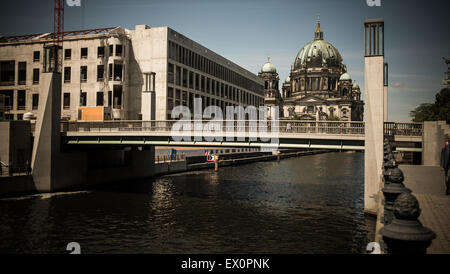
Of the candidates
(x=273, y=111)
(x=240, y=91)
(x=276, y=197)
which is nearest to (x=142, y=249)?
(x=276, y=197)

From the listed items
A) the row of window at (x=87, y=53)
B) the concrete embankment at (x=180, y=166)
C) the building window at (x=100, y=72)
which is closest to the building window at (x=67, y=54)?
the row of window at (x=87, y=53)

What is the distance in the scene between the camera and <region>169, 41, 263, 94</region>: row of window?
233 ft

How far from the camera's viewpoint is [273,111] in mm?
190875

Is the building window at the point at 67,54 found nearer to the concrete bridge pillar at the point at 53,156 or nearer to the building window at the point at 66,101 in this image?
the building window at the point at 66,101

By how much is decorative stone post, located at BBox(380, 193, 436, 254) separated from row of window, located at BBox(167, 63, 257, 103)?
64902 millimetres

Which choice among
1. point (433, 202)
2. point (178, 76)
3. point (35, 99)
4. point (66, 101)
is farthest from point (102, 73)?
point (433, 202)

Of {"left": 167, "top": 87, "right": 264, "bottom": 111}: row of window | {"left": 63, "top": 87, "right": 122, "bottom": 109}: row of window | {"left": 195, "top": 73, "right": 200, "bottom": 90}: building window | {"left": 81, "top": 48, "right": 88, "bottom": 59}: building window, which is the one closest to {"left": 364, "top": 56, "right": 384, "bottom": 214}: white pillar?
{"left": 167, "top": 87, "right": 264, "bottom": 111}: row of window

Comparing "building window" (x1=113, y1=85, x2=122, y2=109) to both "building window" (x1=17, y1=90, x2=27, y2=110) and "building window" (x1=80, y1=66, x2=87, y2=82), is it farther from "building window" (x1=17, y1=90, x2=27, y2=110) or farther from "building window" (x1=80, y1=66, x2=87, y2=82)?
"building window" (x1=17, y1=90, x2=27, y2=110)

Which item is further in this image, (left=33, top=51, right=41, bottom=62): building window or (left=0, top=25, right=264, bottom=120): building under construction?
(left=33, top=51, right=41, bottom=62): building window

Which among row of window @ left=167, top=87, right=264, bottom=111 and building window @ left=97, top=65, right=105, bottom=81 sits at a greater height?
building window @ left=97, top=65, right=105, bottom=81

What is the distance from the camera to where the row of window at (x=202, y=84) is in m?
70.6

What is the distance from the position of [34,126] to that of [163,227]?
25.3 meters

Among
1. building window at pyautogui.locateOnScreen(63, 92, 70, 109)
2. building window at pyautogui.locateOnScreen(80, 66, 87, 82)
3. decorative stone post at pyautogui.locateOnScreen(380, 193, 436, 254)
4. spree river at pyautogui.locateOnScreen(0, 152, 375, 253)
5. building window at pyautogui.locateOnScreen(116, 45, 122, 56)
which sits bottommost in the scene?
spree river at pyautogui.locateOnScreen(0, 152, 375, 253)

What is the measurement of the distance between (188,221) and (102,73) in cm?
4663
